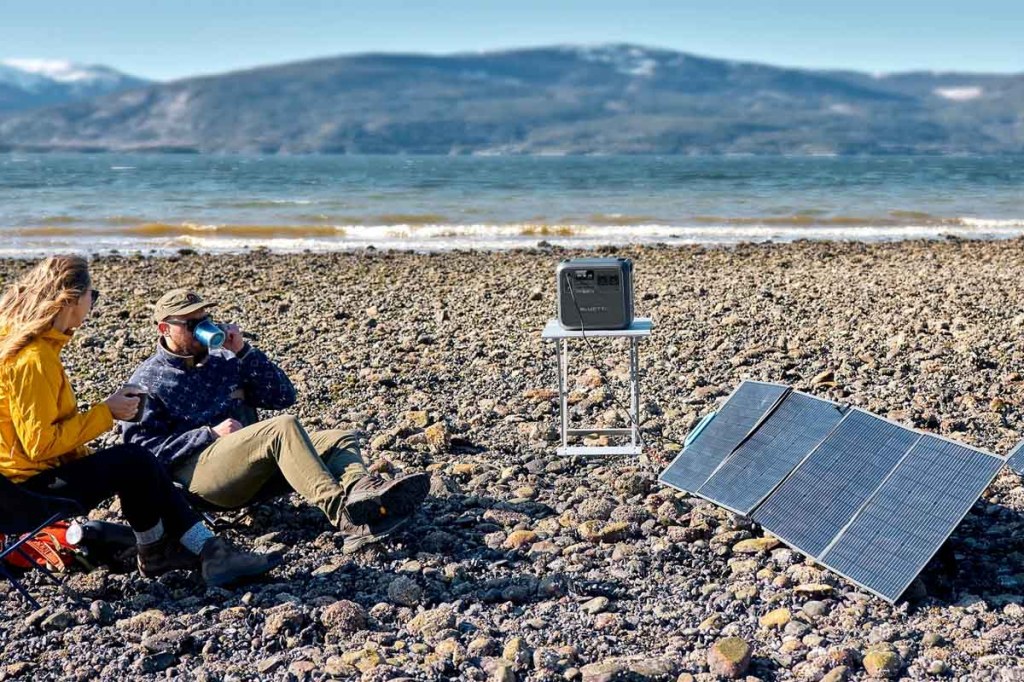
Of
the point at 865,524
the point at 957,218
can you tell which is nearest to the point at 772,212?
the point at 957,218

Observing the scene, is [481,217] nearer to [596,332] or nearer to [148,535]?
[596,332]

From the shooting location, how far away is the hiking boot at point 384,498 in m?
4.89

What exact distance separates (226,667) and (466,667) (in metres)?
0.87

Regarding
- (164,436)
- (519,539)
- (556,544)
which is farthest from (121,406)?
(556,544)

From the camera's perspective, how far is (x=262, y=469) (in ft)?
16.8

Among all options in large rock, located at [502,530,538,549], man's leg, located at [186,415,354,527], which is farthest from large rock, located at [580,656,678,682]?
man's leg, located at [186,415,354,527]

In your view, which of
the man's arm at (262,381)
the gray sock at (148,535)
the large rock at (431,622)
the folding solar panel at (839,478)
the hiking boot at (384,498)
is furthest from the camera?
the man's arm at (262,381)

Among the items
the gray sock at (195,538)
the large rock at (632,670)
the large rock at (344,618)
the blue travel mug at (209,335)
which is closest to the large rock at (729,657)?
the large rock at (632,670)

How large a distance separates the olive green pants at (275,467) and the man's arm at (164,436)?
0.05 m

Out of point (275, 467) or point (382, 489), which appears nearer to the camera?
point (382, 489)

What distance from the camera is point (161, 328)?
5332 mm

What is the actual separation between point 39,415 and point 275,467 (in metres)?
1.10

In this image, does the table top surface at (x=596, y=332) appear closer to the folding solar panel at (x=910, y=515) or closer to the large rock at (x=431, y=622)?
the folding solar panel at (x=910, y=515)

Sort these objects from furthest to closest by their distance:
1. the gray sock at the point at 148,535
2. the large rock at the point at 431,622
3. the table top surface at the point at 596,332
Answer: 1. the table top surface at the point at 596,332
2. the gray sock at the point at 148,535
3. the large rock at the point at 431,622
